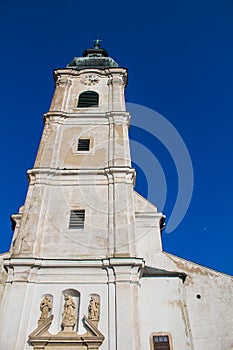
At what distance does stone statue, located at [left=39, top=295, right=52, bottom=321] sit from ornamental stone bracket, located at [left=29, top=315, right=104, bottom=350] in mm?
376

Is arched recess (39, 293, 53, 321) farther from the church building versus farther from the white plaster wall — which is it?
the white plaster wall

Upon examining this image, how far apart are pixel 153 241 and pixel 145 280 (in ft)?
9.39

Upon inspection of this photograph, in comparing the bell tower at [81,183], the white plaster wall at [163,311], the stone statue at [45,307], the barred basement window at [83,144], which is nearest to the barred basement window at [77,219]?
the bell tower at [81,183]

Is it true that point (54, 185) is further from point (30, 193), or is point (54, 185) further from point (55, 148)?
point (55, 148)

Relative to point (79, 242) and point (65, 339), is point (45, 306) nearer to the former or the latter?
point (65, 339)

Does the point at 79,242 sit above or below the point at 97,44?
below

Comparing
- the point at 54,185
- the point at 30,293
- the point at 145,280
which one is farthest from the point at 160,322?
the point at 54,185

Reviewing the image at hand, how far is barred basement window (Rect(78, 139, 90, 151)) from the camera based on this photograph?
18.1 meters

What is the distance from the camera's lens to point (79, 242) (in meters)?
13.8

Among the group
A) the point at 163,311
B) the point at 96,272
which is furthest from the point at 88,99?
the point at 163,311

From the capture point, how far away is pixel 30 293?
39.4 ft

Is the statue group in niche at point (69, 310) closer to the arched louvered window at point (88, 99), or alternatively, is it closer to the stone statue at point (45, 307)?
the stone statue at point (45, 307)

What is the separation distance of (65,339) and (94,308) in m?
1.33

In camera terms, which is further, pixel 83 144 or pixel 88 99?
pixel 88 99
